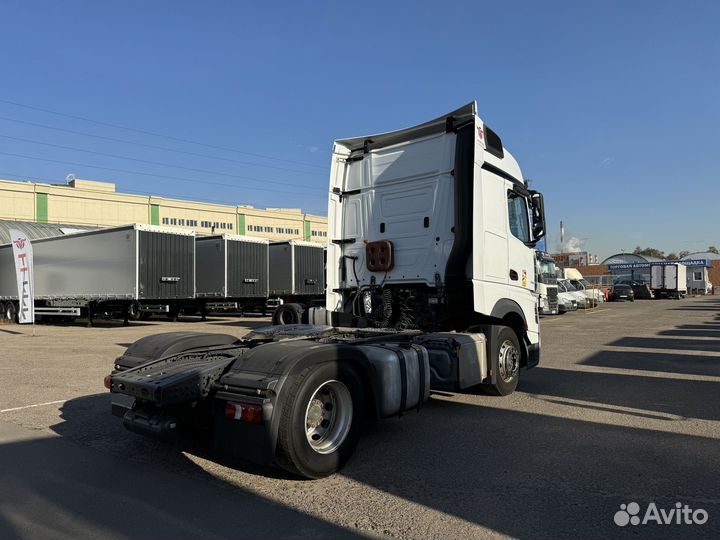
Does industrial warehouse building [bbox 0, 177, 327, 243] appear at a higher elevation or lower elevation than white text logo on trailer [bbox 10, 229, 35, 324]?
higher

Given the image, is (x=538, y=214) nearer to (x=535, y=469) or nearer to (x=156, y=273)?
(x=535, y=469)

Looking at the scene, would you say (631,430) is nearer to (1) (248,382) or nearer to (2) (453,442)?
(2) (453,442)

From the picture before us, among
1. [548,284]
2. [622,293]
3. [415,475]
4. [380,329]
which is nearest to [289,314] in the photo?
[380,329]

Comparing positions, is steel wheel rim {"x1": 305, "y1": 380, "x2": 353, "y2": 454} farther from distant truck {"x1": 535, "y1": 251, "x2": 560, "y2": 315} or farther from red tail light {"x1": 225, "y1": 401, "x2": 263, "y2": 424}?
distant truck {"x1": 535, "y1": 251, "x2": 560, "y2": 315}

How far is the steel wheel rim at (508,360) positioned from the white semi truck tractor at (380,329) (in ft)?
0.09

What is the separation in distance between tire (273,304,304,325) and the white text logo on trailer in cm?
1123

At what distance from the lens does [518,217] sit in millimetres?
7852

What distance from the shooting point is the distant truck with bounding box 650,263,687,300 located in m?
49.4

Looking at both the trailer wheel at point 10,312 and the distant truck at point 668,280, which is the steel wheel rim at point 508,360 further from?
the distant truck at point 668,280

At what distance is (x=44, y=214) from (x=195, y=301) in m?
40.6

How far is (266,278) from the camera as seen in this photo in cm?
2512

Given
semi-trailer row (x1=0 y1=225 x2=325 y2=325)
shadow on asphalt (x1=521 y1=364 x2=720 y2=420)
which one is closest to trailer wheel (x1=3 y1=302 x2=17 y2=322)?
semi-trailer row (x1=0 y1=225 x2=325 y2=325)

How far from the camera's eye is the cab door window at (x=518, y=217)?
7.66m

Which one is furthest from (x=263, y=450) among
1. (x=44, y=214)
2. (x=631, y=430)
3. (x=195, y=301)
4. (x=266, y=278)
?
(x=44, y=214)
